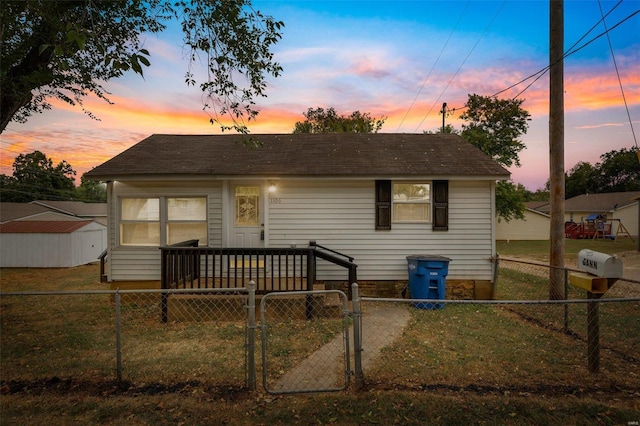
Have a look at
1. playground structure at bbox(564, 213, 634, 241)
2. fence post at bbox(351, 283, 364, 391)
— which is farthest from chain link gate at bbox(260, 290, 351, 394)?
playground structure at bbox(564, 213, 634, 241)

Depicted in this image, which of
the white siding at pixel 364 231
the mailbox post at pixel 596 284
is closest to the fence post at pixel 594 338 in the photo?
the mailbox post at pixel 596 284

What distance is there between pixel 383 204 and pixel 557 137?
4054 mm

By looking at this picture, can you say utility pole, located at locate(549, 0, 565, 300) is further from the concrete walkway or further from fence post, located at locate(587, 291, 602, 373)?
the concrete walkway

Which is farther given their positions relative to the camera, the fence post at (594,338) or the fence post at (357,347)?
the fence post at (594,338)

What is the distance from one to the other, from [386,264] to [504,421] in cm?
486

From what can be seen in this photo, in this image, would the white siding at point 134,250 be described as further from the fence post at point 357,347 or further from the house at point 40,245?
the house at point 40,245

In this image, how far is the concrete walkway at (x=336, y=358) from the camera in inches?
142

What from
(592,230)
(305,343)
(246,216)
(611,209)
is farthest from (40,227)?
(611,209)

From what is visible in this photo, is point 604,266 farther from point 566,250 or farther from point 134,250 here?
point 566,250

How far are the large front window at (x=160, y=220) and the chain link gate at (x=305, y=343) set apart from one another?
313 cm

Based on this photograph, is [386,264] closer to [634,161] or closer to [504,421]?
[504,421]

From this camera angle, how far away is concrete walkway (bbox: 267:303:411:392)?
11.8 feet

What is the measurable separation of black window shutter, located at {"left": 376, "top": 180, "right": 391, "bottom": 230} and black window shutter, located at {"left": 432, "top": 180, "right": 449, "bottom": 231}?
117 centimetres

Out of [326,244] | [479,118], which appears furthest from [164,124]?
[479,118]
